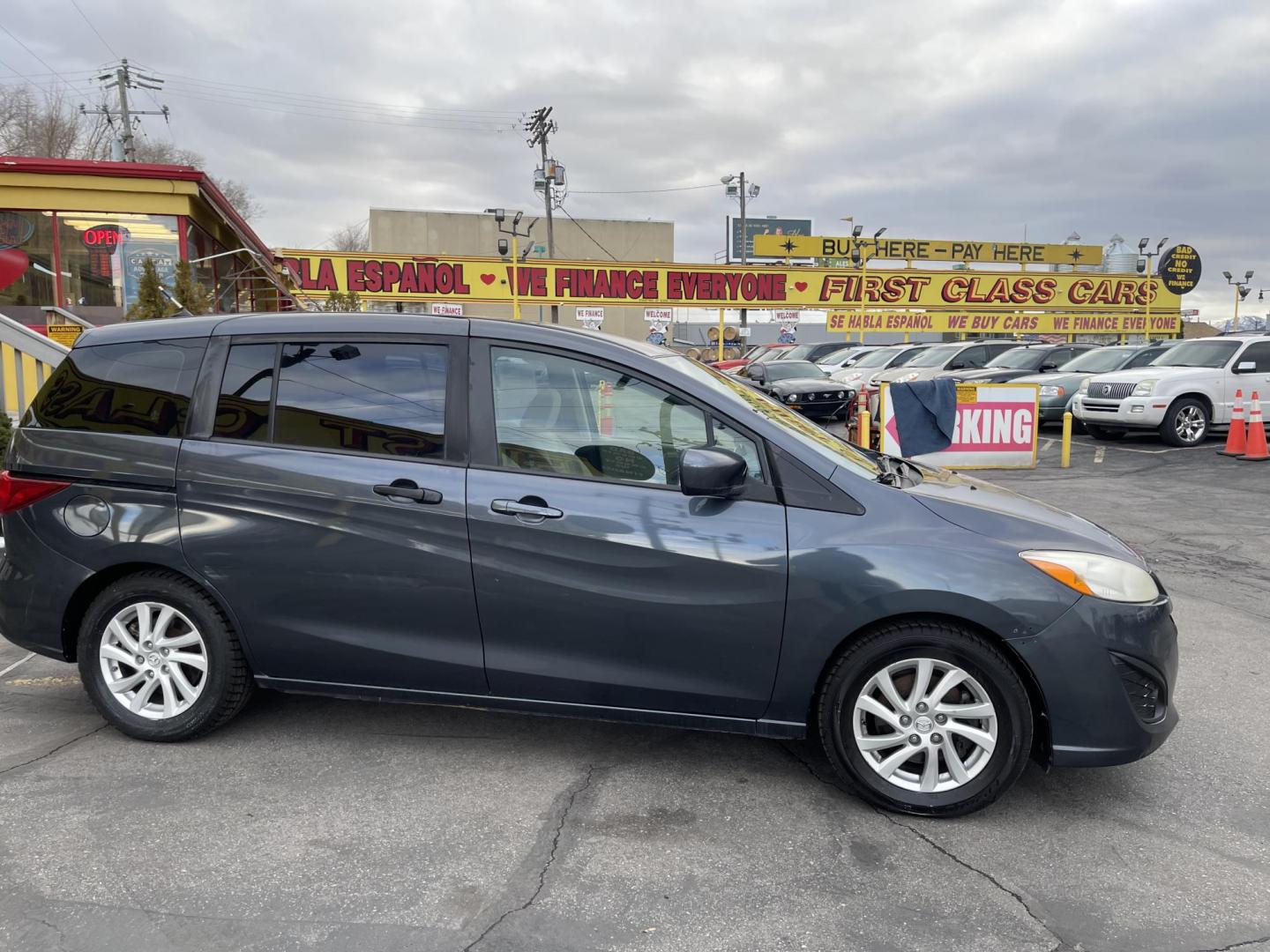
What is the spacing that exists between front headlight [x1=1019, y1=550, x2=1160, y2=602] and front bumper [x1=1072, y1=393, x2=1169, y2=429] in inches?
489

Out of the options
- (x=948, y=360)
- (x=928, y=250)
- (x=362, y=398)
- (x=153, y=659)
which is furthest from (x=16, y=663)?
(x=928, y=250)

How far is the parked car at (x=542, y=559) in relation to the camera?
10.7 feet

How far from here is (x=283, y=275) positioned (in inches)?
974

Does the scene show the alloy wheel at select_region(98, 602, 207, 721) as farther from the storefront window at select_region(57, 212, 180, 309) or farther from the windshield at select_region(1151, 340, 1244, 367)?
the windshield at select_region(1151, 340, 1244, 367)

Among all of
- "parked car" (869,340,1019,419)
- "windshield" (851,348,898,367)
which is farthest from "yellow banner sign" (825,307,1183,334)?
"parked car" (869,340,1019,419)

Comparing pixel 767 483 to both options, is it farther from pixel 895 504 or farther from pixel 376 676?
pixel 376 676

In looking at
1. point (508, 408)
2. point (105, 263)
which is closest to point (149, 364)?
point (508, 408)

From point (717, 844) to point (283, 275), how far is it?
24505 mm

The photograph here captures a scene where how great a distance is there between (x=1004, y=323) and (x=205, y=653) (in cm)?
3493

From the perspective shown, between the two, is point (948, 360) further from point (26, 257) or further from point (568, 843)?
point (568, 843)

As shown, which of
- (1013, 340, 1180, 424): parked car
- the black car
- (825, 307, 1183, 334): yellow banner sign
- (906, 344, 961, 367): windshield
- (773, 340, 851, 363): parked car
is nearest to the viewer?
(1013, 340, 1180, 424): parked car

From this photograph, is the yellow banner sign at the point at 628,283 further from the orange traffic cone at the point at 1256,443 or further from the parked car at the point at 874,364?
the orange traffic cone at the point at 1256,443

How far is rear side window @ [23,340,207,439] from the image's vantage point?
386 centimetres

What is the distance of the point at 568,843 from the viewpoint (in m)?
3.14
